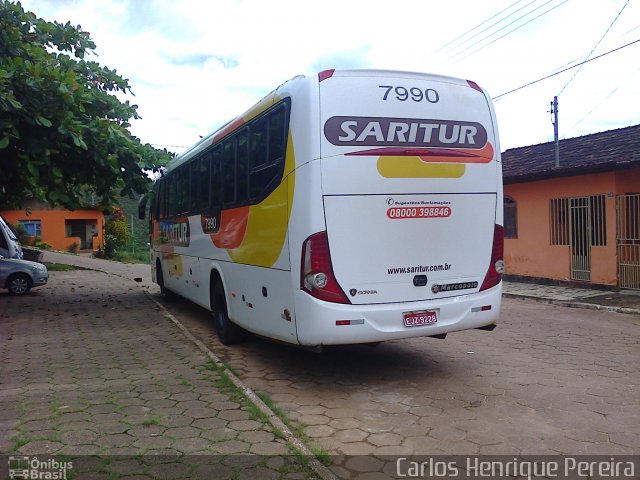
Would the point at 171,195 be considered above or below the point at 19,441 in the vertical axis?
above

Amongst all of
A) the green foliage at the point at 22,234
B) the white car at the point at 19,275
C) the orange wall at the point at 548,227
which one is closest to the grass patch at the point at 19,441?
the white car at the point at 19,275

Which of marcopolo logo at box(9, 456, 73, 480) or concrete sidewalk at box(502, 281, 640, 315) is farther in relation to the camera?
concrete sidewalk at box(502, 281, 640, 315)

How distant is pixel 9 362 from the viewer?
6.47 metres

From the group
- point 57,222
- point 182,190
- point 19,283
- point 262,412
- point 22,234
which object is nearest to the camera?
point 262,412

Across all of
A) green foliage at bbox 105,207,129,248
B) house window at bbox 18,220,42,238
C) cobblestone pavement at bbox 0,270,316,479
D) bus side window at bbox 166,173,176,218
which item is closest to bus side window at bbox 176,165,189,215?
bus side window at bbox 166,173,176,218

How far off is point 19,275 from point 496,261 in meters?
12.4

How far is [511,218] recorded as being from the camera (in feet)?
49.1

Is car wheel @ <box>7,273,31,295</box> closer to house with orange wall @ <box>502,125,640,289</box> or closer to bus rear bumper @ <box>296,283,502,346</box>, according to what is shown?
bus rear bumper @ <box>296,283,502,346</box>

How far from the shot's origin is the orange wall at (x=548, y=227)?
39.3 feet

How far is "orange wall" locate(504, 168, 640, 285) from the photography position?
39.3ft

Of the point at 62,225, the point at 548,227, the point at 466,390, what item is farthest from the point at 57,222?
the point at 466,390

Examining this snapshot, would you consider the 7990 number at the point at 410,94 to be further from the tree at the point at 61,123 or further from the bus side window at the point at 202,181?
the tree at the point at 61,123

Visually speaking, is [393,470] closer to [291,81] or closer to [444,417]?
[444,417]

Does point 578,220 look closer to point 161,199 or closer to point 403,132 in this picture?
point 403,132
